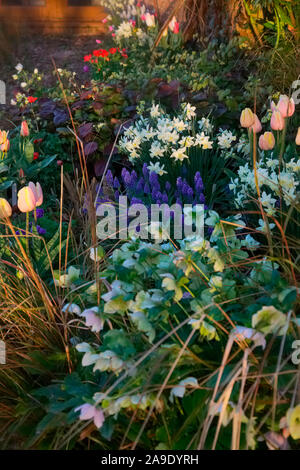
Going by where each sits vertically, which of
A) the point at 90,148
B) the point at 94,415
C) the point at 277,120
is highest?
the point at 277,120

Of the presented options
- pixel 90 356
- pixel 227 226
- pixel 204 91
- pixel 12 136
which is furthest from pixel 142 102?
pixel 90 356

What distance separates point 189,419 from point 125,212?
138cm

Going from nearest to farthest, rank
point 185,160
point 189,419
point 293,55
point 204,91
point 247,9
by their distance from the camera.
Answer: point 189,419, point 185,160, point 204,91, point 293,55, point 247,9

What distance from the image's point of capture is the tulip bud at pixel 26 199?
221 cm

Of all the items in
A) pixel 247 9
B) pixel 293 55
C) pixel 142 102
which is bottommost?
pixel 142 102

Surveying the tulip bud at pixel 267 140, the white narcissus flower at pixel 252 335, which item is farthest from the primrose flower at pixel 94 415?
the tulip bud at pixel 267 140

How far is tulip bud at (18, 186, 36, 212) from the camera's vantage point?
2.21 metres

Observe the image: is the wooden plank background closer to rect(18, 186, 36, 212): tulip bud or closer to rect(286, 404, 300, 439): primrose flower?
rect(18, 186, 36, 212): tulip bud

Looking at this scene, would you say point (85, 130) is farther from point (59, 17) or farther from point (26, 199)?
point (59, 17)

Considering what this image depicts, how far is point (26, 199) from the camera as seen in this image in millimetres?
2217

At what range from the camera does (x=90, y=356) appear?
1718mm

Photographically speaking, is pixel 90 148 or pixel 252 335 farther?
pixel 90 148

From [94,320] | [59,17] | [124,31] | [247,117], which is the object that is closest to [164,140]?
[247,117]
